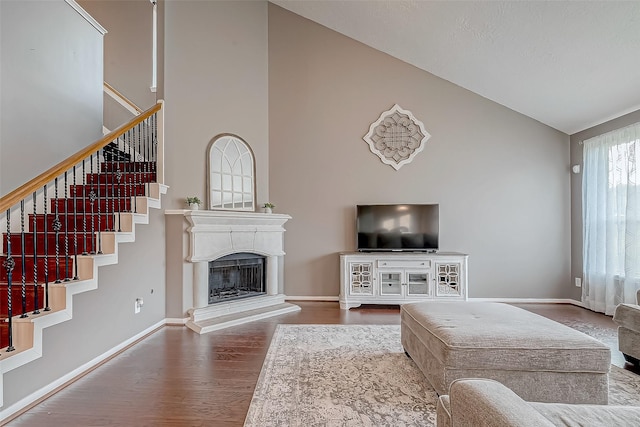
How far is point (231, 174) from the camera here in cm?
458

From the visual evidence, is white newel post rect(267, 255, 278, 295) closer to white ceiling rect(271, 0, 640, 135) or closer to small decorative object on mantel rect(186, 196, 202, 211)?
small decorative object on mantel rect(186, 196, 202, 211)

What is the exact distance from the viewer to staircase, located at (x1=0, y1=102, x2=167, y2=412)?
2125 mm

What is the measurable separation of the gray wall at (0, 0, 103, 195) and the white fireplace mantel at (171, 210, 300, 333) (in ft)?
5.06

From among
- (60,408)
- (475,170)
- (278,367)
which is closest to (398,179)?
(475,170)

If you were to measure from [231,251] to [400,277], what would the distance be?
2.32 meters

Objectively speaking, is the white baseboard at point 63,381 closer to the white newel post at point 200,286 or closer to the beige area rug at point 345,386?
the white newel post at point 200,286

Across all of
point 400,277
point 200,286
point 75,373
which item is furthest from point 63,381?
point 400,277

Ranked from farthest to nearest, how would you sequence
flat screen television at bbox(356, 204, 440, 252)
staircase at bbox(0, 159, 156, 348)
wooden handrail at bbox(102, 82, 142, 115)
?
wooden handrail at bbox(102, 82, 142, 115) → flat screen television at bbox(356, 204, 440, 252) → staircase at bbox(0, 159, 156, 348)

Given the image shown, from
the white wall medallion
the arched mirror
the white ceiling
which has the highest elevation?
the white ceiling

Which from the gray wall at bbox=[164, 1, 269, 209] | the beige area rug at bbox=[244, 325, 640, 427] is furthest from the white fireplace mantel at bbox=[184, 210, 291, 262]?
the beige area rug at bbox=[244, 325, 640, 427]

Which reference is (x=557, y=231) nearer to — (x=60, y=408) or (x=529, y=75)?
(x=529, y=75)

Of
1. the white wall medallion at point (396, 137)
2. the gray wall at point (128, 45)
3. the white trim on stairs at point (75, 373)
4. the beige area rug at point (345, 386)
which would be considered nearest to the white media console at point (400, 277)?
the beige area rug at point (345, 386)

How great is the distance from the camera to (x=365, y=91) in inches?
201

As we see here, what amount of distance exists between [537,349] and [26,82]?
4.82 m
